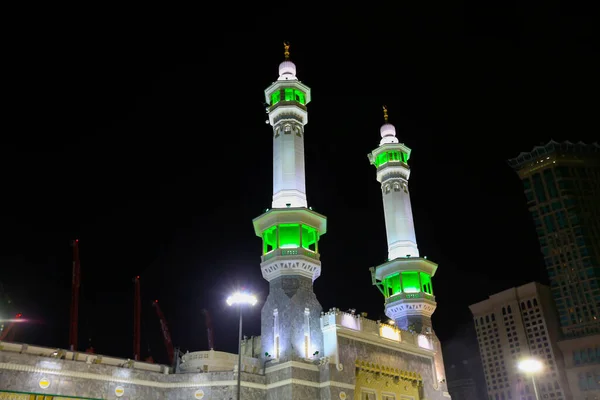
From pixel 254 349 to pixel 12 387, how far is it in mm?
15625

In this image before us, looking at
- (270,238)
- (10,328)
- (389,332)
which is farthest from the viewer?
(10,328)

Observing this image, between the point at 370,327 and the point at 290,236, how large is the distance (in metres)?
8.22

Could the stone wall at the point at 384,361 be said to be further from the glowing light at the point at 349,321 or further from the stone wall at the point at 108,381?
the stone wall at the point at 108,381

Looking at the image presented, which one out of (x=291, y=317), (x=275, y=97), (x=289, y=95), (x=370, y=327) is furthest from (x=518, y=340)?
(x=291, y=317)

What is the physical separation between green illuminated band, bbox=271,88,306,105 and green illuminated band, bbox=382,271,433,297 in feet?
55.0

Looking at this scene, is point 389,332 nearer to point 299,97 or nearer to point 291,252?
point 291,252

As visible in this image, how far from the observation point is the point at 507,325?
104 meters

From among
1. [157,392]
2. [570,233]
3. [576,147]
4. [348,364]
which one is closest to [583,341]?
[570,233]

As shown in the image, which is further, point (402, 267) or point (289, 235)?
point (402, 267)

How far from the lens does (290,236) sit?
39.1 m

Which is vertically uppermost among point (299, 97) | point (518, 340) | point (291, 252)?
point (299, 97)

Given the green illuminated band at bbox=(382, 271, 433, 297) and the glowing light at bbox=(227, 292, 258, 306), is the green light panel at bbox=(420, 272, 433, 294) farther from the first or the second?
the glowing light at bbox=(227, 292, 258, 306)

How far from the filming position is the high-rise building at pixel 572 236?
7450 centimetres

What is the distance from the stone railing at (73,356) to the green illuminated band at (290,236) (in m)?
10.9
